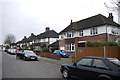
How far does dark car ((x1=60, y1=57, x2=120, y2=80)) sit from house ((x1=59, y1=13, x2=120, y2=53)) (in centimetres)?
2089

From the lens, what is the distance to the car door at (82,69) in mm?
7781

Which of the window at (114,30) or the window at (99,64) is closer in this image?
the window at (99,64)

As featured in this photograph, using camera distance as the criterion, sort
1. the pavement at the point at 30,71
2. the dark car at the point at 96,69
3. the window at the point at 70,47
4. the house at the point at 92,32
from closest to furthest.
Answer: the dark car at the point at 96,69, the pavement at the point at 30,71, the house at the point at 92,32, the window at the point at 70,47

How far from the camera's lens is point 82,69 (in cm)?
805

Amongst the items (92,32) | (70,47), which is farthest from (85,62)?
(70,47)

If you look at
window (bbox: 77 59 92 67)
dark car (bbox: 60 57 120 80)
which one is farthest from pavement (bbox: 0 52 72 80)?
window (bbox: 77 59 92 67)

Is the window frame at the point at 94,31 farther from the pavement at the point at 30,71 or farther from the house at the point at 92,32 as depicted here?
the pavement at the point at 30,71

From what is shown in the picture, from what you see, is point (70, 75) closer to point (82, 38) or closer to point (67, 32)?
point (82, 38)

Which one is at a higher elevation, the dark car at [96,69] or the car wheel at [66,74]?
the dark car at [96,69]

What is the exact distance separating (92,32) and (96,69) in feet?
80.4

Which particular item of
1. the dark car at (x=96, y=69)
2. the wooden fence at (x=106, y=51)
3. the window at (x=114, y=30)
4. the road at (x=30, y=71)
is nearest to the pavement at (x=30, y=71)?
the road at (x=30, y=71)

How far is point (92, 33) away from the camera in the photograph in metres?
31.2

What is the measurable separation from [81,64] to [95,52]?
400 inches

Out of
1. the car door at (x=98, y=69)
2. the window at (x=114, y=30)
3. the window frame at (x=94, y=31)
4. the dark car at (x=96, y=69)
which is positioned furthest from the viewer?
the window frame at (x=94, y=31)
